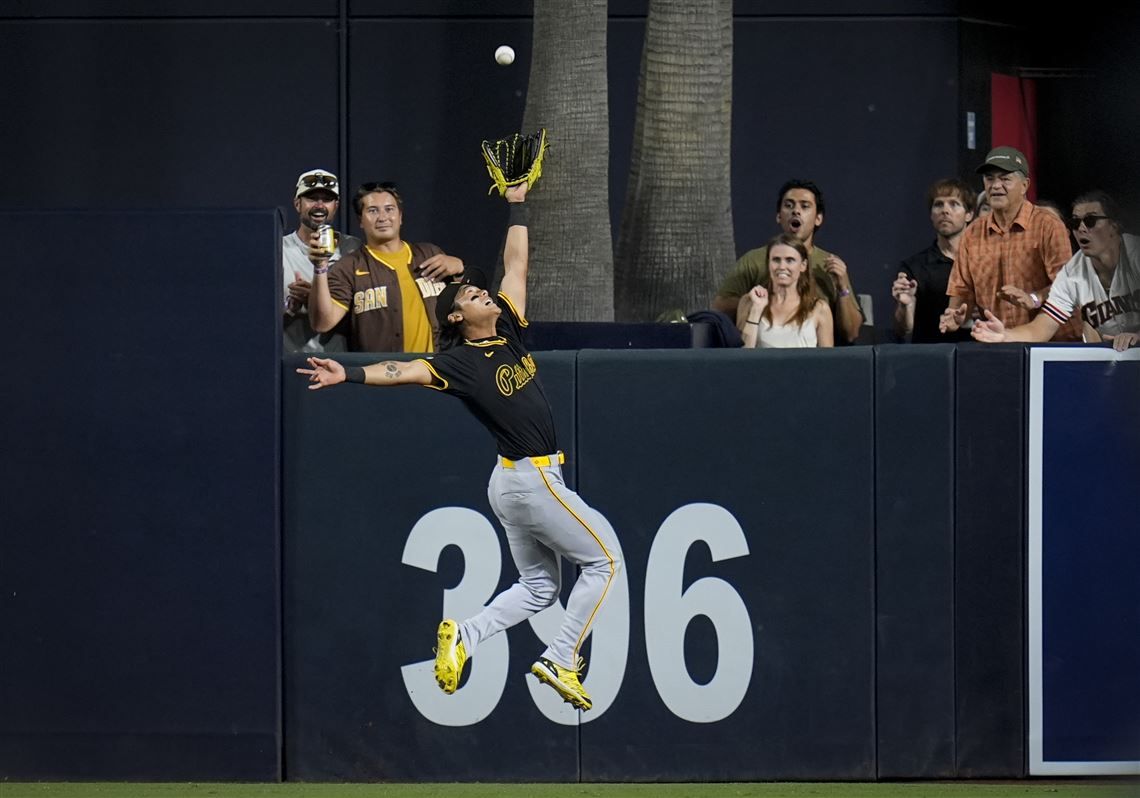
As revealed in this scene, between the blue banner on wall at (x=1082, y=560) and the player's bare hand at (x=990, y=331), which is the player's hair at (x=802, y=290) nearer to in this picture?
the player's bare hand at (x=990, y=331)

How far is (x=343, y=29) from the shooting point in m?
12.3

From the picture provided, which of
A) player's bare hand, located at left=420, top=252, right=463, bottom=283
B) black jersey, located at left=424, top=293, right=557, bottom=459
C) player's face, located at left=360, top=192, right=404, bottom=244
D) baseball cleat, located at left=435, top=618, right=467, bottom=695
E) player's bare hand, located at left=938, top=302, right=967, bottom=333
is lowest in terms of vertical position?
baseball cleat, located at left=435, top=618, right=467, bottom=695

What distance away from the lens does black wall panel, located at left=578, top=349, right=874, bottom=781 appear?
25.0 feet

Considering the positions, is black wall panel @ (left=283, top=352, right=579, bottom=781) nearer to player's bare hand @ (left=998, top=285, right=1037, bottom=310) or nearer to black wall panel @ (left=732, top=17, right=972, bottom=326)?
player's bare hand @ (left=998, top=285, right=1037, bottom=310)

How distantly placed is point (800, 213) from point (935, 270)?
81 cm

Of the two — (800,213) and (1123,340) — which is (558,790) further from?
(1123,340)

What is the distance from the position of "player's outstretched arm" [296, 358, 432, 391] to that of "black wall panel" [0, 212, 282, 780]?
148cm

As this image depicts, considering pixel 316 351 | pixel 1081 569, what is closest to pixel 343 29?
pixel 316 351

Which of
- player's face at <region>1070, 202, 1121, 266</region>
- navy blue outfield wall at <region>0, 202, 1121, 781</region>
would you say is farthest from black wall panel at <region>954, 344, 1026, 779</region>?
player's face at <region>1070, 202, 1121, 266</region>

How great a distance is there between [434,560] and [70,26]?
666 centimetres

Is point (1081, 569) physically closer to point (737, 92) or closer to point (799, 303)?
point (799, 303)

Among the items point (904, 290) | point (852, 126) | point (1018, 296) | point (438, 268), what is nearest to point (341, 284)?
point (438, 268)

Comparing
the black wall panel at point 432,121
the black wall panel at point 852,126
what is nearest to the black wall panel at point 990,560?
the black wall panel at point 852,126

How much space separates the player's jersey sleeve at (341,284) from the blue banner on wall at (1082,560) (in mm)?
3160
